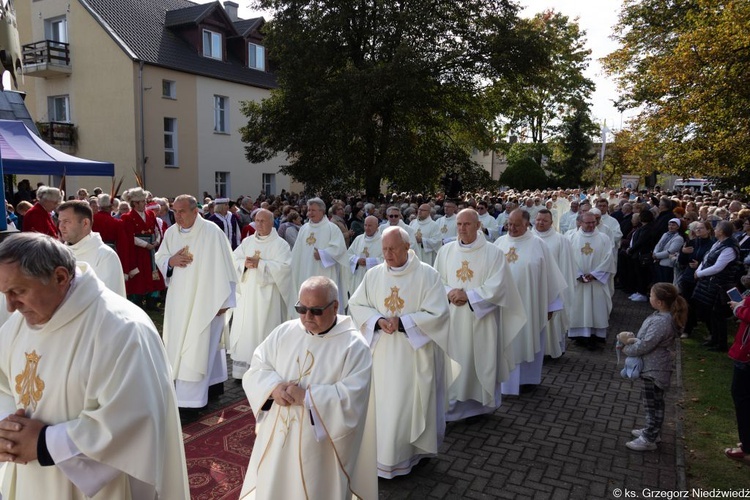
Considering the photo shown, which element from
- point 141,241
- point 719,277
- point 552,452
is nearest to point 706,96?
point 719,277

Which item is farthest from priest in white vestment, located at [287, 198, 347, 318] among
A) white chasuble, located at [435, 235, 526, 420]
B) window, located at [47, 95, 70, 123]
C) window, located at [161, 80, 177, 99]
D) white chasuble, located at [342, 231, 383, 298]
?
window, located at [47, 95, 70, 123]

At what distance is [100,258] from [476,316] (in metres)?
3.68

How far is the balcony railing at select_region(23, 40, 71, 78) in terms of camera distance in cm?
2378

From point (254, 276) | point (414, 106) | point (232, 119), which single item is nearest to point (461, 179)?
point (414, 106)

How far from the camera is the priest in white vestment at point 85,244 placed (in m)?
4.93

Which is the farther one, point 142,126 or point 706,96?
point 142,126

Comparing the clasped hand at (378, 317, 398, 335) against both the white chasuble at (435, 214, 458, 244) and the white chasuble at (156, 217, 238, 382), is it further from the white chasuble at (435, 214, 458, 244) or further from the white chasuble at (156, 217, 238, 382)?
the white chasuble at (435, 214, 458, 244)

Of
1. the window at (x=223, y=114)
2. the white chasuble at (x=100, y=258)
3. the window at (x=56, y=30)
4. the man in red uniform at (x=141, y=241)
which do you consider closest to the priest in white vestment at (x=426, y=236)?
the man in red uniform at (x=141, y=241)

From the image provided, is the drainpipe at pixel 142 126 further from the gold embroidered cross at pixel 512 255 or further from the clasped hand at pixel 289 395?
the clasped hand at pixel 289 395

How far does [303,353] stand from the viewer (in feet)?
11.4

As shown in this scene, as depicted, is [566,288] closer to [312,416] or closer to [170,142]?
[312,416]

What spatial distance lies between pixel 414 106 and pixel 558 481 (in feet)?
52.5

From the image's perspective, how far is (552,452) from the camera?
5.50 m

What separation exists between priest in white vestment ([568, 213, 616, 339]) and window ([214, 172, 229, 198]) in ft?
66.9
